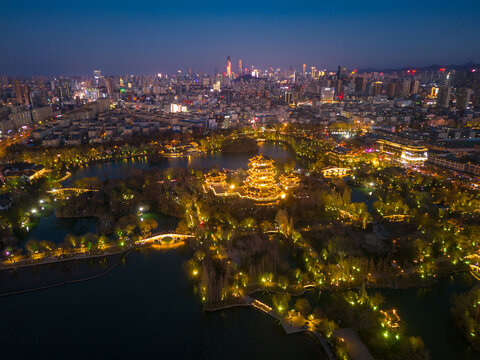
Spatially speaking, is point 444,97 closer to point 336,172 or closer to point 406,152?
point 406,152

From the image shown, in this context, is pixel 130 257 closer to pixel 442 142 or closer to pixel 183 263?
pixel 183 263

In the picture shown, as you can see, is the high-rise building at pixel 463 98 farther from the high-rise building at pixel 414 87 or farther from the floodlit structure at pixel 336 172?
the floodlit structure at pixel 336 172

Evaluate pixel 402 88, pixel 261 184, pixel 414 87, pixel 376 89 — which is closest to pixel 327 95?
pixel 376 89

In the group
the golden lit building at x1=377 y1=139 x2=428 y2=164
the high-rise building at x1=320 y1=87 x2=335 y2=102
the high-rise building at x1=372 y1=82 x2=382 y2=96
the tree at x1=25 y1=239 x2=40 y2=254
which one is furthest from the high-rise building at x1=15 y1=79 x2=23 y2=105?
the high-rise building at x1=372 y1=82 x2=382 y2=96

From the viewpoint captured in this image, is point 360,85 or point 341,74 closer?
point 360,85

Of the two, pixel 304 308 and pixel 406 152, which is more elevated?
pixel 406 152

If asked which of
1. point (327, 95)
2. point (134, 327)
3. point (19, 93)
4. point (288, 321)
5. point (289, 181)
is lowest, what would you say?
point (134, 327)

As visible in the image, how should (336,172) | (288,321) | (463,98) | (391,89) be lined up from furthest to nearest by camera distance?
1. (391,89)
2. (463,98)
3. (336,172)
4. (288,321)

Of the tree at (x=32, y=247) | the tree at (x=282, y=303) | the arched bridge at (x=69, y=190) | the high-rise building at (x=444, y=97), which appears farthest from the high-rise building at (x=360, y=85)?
the tree at (x=32, y=247)

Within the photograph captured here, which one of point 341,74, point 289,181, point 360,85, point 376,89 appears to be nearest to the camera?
point 289,181
